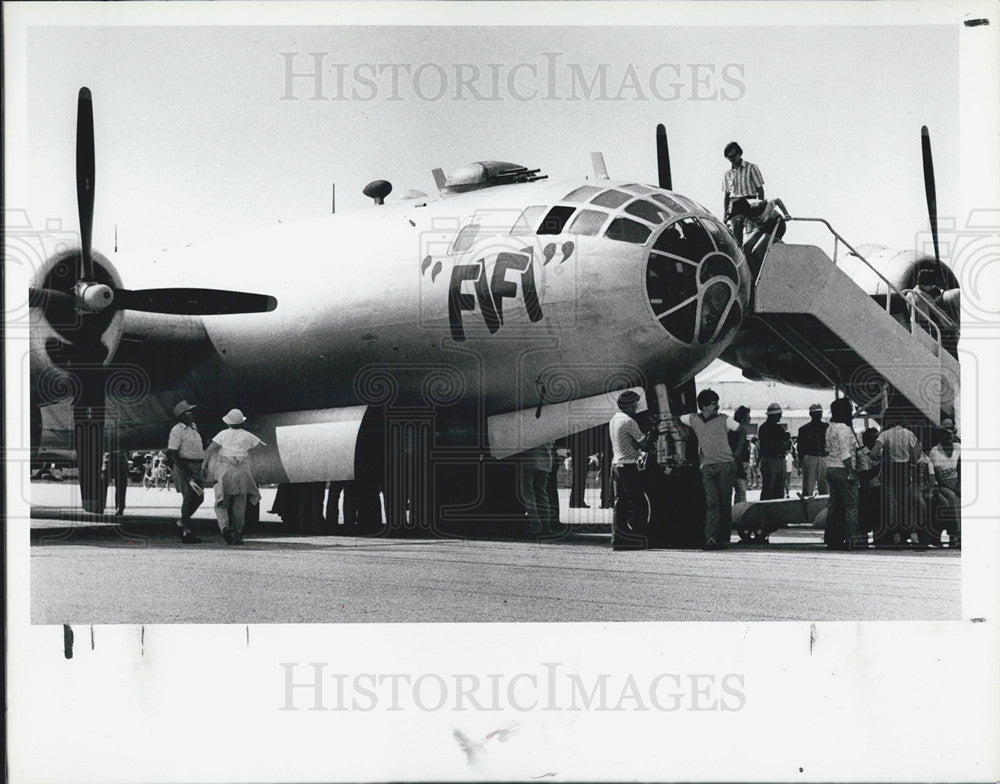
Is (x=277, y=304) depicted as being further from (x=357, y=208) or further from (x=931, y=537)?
(x=931, y=537)

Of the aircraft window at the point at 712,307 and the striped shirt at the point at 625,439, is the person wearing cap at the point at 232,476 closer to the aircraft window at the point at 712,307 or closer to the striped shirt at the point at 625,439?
the striped shirt at the point at 625,439

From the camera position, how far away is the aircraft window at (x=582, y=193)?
1322cm

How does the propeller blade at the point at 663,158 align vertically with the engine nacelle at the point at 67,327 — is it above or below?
above

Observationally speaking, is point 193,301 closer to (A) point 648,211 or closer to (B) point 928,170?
(A) point 648,211

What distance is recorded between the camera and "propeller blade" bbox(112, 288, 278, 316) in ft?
47.5

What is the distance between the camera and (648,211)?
42.3 ft

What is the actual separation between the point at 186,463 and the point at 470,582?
457 centimetres

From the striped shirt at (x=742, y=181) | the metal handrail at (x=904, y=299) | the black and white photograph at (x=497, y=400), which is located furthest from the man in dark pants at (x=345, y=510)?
the metal handrail at (x=904, y=299)

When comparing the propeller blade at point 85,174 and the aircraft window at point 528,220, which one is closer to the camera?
the propeller blade at point 85,174

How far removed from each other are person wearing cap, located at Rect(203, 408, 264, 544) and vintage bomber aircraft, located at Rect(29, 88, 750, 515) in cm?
117

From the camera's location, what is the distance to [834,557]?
1253 centimetres

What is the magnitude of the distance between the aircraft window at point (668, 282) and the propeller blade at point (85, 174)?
6.01 metres

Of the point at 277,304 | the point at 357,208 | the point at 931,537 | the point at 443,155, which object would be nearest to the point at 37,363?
the point at 277,304

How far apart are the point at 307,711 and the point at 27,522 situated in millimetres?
2833
